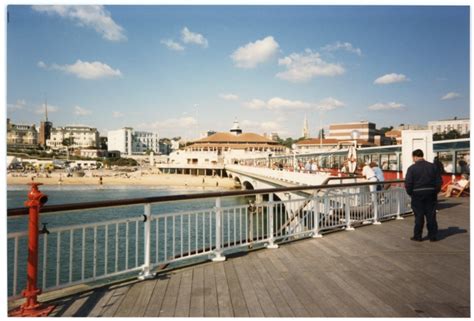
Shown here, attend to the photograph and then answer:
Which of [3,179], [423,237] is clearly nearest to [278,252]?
[423,237]

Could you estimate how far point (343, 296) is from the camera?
13.3ft

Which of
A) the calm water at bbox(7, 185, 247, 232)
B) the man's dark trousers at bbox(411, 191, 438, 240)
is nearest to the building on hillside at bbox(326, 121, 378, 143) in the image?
the calm water at bbox(7, 185, 247, 232)

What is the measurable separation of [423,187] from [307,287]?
3503 millimetres

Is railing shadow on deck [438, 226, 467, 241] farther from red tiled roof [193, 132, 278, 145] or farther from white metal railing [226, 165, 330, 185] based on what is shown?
red tiled roof [193, 132, 278, 145]

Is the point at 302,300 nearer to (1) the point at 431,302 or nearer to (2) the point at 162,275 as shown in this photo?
(1) the point at 431,302

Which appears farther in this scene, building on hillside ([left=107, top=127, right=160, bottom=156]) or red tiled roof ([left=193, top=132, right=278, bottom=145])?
building on hillside ([left=107, top=127, right=160, bottom=156])

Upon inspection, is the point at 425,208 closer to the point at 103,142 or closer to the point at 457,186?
the point at 457,186

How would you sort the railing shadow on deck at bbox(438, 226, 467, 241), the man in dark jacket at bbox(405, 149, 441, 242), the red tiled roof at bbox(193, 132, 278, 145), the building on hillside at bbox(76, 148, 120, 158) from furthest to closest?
the building on hillside at bbox(76, 148, 120, 158), the red tiled roof at bbox(193, 132, 278, 145), the railing shadow on deck at bbox(438, 226, 467, 241), the man in dark jacket at bbox(405, 149, 441, 242)

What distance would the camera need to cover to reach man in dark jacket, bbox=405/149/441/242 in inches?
258

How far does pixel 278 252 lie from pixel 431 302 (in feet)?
8.50

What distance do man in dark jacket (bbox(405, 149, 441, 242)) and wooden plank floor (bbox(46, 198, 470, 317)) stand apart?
573 mm

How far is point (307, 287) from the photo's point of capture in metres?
4.34

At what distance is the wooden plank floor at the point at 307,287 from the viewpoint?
369cm

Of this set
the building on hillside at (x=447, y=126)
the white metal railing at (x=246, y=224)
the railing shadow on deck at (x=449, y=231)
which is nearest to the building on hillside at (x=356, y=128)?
the building on hillside at (x=447, y=126)
